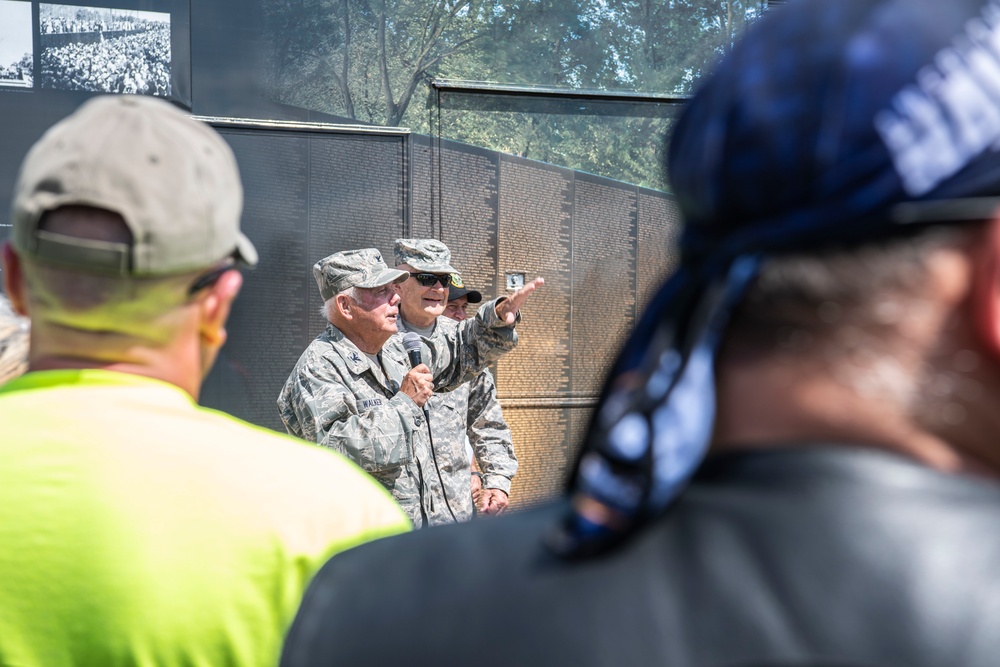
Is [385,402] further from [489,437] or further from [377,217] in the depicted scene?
[377,217]

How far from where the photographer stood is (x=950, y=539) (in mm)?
678

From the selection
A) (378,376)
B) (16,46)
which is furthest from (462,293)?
(16,46)

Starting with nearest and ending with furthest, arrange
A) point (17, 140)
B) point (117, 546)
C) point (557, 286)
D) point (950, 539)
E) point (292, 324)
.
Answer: point (950, 539), point (117, 546), point (17, 140), point (292, 324), point (557, 286)

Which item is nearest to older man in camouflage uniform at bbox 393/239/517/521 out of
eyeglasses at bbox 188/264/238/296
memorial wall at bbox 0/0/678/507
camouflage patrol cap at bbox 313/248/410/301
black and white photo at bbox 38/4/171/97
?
camouflage patrol cap at bbox 313/248/410/301

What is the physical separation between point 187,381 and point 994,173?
1.13 meters

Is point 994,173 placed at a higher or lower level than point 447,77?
lower

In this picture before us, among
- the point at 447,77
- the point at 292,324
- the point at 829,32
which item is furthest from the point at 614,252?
the point at 829,32

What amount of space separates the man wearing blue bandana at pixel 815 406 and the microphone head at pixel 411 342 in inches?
167

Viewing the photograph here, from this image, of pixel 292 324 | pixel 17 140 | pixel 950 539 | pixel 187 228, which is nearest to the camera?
pixel 950 539

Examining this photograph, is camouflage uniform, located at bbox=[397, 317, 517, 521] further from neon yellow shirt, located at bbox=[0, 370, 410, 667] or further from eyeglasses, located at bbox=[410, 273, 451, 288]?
neon yellow shirt, located at bbox=[0, 370, 410, 667]

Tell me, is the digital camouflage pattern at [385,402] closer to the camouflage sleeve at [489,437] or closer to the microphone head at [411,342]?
the microphone head at [411,342]

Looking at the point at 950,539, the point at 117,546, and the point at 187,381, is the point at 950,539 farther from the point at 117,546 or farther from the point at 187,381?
the point at 187,381

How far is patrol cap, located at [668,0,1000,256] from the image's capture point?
0.72 m

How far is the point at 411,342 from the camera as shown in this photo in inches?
199
